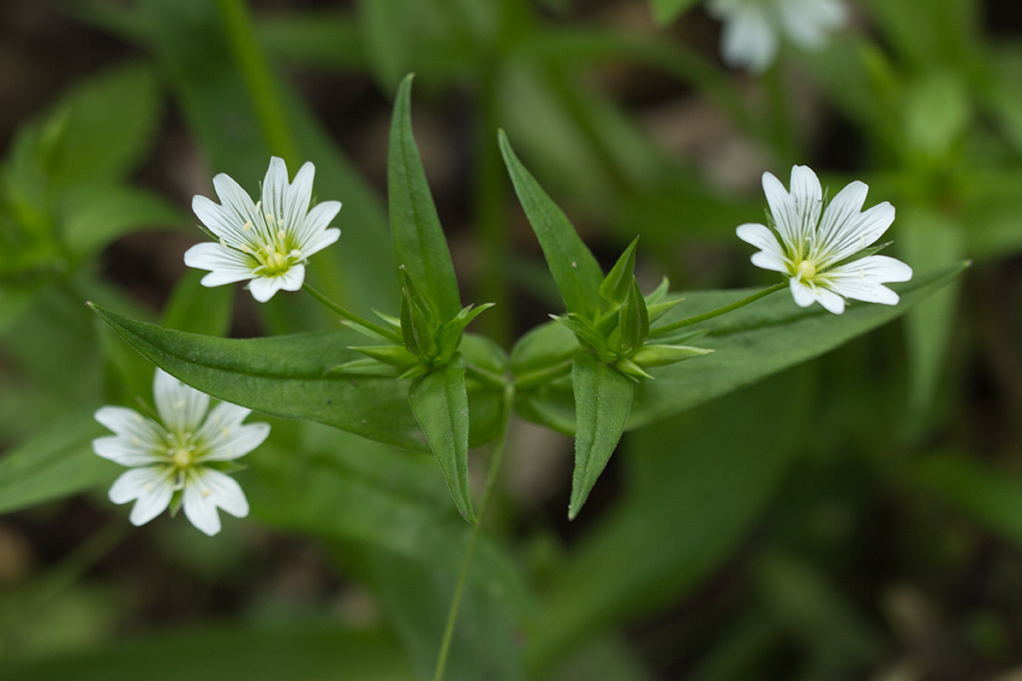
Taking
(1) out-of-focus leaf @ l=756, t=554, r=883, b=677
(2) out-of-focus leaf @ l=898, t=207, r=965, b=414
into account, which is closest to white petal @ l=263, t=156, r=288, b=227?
(2) out-of-focus leaf @ l=898, t=207, r=965, b=414

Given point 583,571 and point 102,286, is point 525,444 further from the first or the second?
point 102,286

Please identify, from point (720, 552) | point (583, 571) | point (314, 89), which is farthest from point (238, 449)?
point (314, 89)

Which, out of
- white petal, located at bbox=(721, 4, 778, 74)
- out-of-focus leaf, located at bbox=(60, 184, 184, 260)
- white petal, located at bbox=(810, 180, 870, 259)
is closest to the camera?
white petal, located at bbox=(810, 180, 870, 259)

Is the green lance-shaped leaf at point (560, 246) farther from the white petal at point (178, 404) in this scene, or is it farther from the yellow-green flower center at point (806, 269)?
the white petal at point (178, 404)

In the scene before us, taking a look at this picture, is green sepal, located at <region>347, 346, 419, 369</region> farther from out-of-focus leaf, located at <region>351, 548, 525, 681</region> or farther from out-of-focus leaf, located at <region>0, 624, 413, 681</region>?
out-of-focus leaf, located at <region>0, 624, 413, 681</region>

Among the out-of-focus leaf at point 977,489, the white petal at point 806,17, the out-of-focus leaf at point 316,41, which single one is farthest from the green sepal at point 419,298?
the out-of-focus leaf at point 977,489

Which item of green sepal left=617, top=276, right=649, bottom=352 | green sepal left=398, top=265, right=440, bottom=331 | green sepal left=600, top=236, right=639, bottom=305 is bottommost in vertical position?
green sepal left=617, top=276, right=649, bottom=352

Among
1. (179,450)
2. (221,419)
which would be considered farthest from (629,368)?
(179,450)
